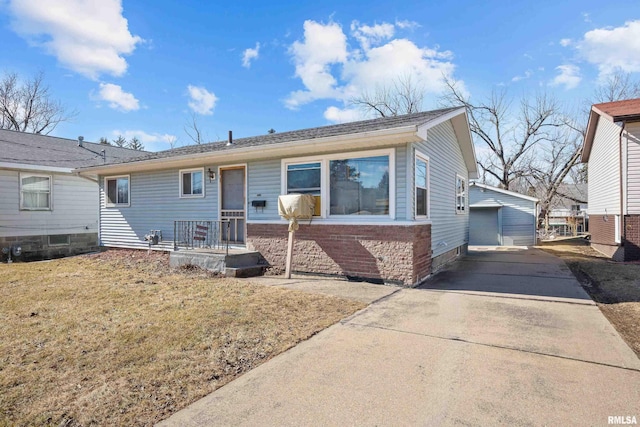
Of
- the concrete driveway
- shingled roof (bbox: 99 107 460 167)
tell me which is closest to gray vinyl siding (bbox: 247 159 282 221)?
shingled roof (bbox: 99 107 460 167)

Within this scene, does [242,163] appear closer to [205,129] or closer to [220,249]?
[220,249]

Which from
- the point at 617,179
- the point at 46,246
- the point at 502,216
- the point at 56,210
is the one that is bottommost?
the point at 46,246

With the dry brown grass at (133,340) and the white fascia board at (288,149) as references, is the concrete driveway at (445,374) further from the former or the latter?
the white fascia board at (288,149)

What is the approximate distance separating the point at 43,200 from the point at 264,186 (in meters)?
9.07

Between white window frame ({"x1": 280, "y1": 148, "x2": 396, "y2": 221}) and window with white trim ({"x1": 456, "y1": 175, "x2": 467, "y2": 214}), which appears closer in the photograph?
white window frame ({"x1": 280, "y1": 148, "x2": 396, "y2": 221})

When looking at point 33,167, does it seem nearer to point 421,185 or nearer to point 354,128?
point 354,128

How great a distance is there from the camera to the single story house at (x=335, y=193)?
6910mm

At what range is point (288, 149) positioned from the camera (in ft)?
25.1

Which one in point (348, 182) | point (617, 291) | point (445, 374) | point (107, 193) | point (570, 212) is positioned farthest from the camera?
point (570, 212)

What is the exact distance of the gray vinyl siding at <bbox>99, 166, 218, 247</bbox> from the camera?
993cm

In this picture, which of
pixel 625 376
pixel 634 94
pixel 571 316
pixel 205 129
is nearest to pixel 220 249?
pixel 571 316

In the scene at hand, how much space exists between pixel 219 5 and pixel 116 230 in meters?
8.34

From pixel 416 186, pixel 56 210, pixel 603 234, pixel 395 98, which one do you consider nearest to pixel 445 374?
pixel 416 186

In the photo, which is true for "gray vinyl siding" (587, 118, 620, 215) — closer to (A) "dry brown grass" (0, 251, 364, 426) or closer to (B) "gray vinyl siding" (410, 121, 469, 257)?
(B) "gray vinyl siding" (410, 121, 469, 257)
